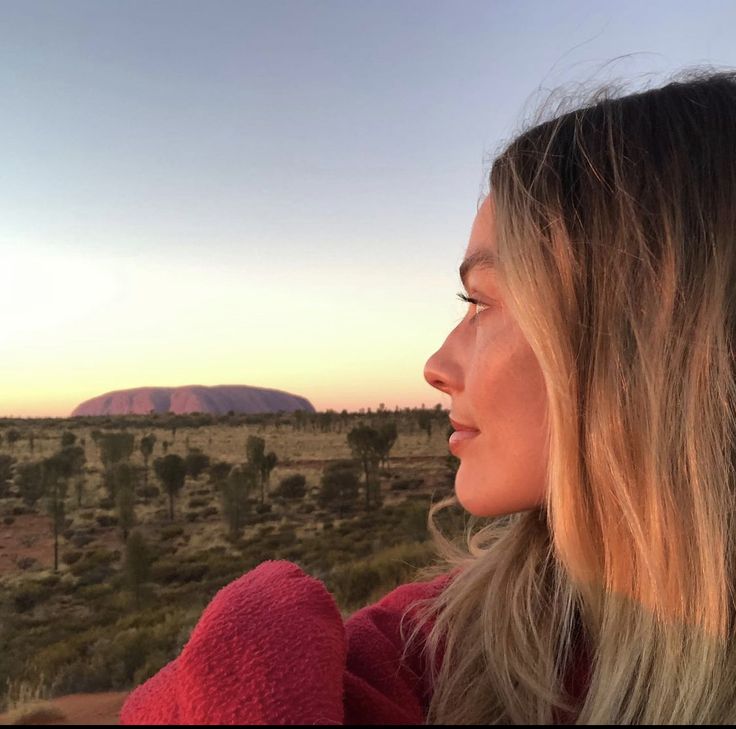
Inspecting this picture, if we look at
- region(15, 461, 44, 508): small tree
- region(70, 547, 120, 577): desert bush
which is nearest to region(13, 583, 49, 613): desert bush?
region(70, 547, 120, 577): desert bush

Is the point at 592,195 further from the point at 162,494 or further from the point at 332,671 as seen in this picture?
the point at 162,494

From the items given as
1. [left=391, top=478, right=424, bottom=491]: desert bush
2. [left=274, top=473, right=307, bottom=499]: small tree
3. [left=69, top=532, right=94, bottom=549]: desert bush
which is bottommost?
[left=69, top=532, right=94, bottom=549]: desert bush

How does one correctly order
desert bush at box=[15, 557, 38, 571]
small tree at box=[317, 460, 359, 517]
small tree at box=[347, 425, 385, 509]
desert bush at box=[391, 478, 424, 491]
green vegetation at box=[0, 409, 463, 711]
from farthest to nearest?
small tree at box=[347, 425, 385, 509], desert bush at box=[391, 478, 424, 491], small tree at box=[317, 460, 359, 517], desert bush at box=[15, 557, 38, 571], green vegetation at box=[0, 409, 463, 711]

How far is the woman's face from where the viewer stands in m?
1.03

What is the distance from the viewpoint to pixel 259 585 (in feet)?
2.72

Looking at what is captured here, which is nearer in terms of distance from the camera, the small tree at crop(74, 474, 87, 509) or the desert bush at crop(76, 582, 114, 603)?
the desert bush at crop(76, 582, 114, 603)

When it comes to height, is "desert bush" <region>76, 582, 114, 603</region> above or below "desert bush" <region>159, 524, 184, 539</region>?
below

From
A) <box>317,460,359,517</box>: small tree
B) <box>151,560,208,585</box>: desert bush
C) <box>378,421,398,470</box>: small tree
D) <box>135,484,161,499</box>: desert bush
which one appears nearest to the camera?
<box>151,560,208,585</box>: desert bush

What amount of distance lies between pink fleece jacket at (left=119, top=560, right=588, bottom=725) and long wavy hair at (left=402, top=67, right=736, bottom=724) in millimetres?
161

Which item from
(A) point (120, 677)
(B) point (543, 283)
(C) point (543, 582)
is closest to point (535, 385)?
(B) point (543, 283)

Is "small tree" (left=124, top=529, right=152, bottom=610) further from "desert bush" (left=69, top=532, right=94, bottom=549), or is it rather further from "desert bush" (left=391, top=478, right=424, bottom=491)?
"desert bush" (left=391, top=478, right=424, bottom=491)

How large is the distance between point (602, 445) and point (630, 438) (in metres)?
0.04

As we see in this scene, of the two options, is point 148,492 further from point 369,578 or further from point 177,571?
point 369,578

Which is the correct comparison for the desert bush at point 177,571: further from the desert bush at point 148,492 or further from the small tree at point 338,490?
the small tree at point 338,490
